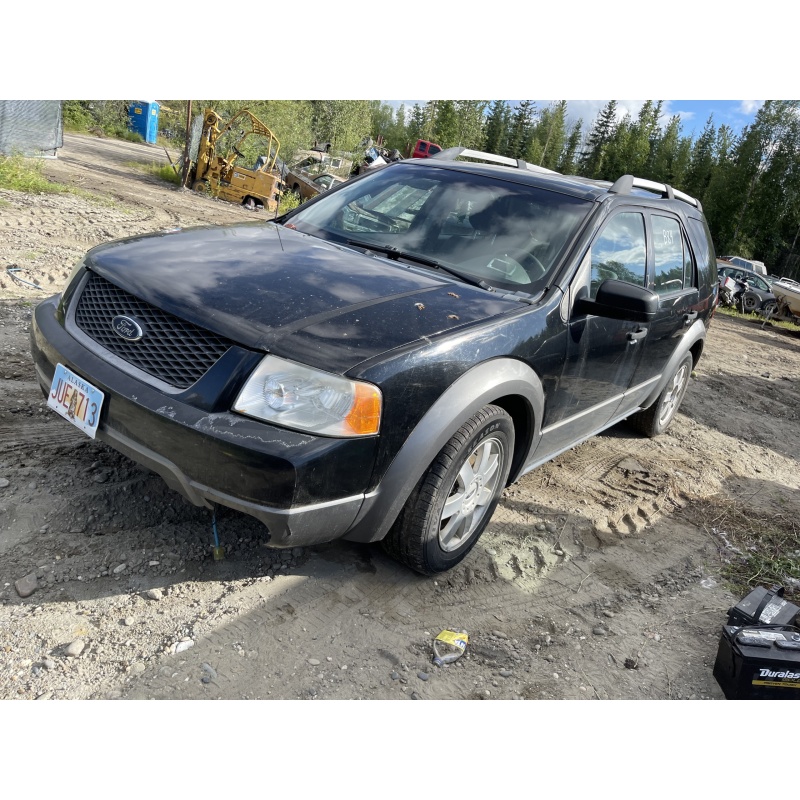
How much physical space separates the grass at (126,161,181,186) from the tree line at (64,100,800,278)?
2.27 metres

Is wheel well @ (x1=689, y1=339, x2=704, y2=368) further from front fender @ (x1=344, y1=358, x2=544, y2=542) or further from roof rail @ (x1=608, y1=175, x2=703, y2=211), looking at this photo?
front fender @ (x1=344, y1=358, x2=544, y2=542)

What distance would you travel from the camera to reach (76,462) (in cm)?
340

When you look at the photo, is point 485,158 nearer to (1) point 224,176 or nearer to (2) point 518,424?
(2) point 518,424

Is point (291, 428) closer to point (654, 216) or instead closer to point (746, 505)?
point (654, 216)

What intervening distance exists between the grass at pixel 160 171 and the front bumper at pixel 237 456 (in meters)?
18.7

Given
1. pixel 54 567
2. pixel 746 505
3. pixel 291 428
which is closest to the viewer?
pixel 291 428

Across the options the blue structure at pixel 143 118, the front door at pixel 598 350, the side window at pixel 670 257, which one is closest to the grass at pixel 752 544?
the front door at pixel 598 350

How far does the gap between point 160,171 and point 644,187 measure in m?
19.2

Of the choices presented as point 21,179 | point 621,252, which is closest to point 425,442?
point 621,252

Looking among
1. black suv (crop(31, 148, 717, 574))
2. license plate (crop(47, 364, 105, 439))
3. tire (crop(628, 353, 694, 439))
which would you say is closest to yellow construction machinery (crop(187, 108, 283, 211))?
tire (crop(628, 353, 694, 439))

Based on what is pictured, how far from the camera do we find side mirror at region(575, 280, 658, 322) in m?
3.11

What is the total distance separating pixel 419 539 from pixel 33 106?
14.7 meters
